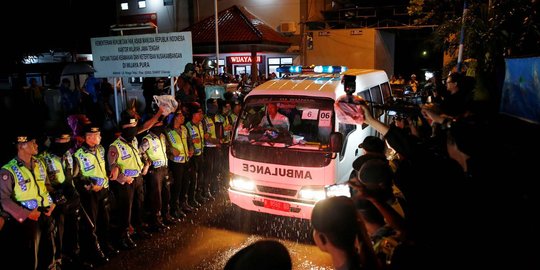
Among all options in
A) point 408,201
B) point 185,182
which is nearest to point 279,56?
point 185,182

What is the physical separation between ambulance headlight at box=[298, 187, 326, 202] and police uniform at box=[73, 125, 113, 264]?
2.69m

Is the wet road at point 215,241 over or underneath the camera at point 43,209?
underneath

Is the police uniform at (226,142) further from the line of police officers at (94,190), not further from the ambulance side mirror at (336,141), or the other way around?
the ambulance side mirror at (336,141)

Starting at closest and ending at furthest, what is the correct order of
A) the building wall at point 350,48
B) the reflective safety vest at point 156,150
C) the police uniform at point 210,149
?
the reflective safety vest at point 156,150 < the police uniform at point 210,149 < the building wall at point 350,48

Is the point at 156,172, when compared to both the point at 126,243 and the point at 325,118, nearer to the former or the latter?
the point at 126,243

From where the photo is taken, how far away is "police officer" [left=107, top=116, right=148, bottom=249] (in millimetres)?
5703

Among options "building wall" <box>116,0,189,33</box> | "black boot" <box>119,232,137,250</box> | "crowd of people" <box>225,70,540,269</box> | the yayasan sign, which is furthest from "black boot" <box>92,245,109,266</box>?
A: "building wall" <box>116,0,189,33</box>

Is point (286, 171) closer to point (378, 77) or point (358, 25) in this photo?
point (378, 77)

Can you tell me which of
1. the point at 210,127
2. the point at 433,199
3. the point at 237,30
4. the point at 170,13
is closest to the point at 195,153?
the point at 210,127

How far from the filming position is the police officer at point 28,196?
4.47 meters

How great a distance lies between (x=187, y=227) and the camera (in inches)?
261

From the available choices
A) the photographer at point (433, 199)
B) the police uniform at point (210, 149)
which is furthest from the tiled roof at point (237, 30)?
the photographer at point (433, 199)

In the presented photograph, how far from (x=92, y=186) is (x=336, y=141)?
10.7ft

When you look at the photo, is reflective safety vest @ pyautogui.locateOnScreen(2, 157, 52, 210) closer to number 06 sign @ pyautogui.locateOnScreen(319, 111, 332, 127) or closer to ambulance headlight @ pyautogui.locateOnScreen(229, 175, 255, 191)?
ambulance headlight @ pyautogui.locateOnScreen(229, 175, 255, 191)
